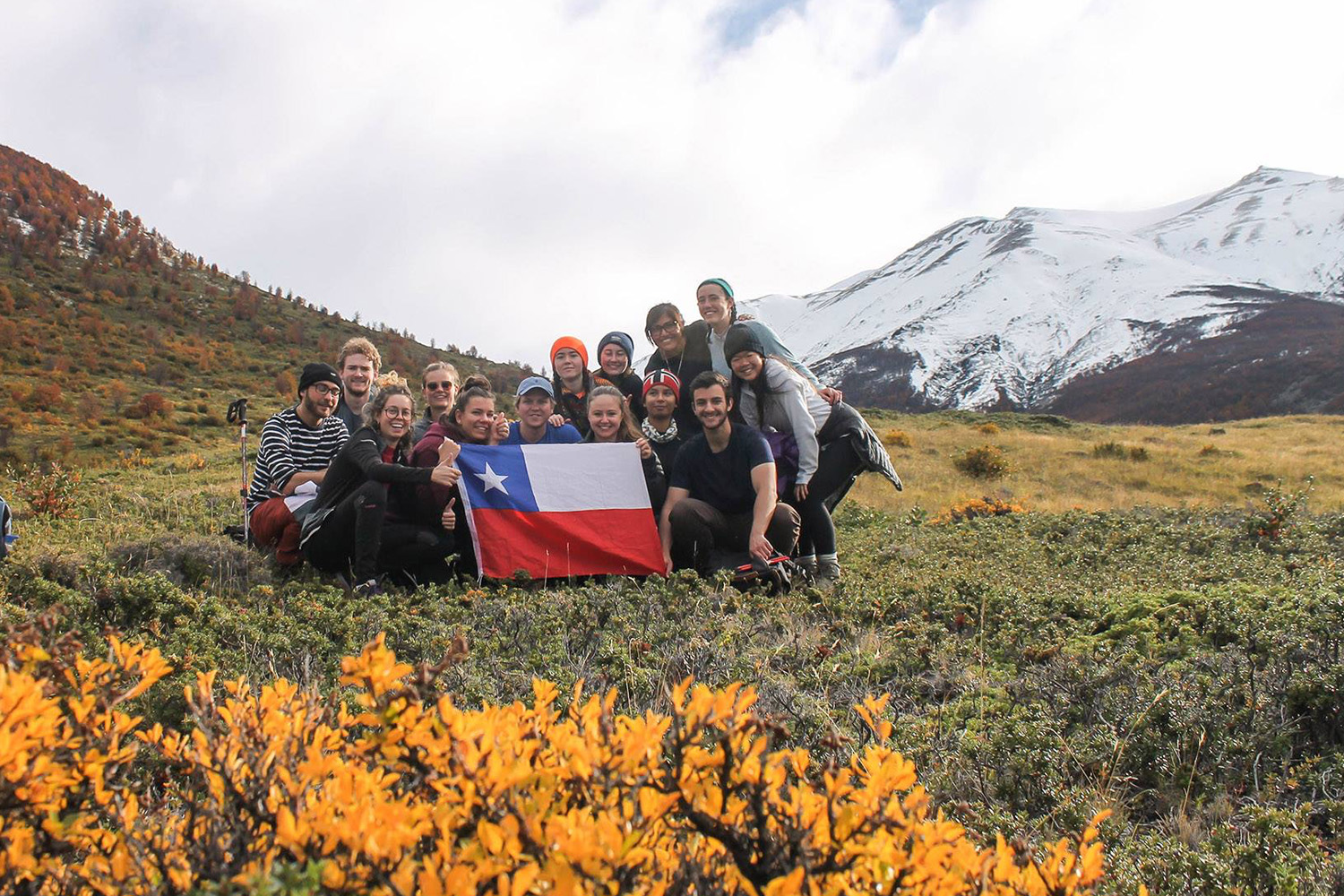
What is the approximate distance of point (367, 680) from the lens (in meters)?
1.11

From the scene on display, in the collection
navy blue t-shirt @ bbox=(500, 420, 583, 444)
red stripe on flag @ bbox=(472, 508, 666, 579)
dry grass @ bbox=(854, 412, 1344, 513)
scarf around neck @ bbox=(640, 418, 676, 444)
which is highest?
navy blue t-shirt @ bbox=(500, 420, 583, 444)

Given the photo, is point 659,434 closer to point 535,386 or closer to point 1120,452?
point 535,386

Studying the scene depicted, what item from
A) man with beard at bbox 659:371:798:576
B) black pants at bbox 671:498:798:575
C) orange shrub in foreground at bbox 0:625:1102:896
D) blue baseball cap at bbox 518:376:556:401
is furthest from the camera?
blue baseball cap at bbox 518:376:556:401

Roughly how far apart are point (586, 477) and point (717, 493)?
3.28 feet

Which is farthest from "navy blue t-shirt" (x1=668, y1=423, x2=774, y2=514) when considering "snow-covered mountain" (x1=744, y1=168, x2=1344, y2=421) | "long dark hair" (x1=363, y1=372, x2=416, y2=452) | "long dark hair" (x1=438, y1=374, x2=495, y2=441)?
"snow-covered mountain" (x1=744, y1=168, x2=1344, y2=421)

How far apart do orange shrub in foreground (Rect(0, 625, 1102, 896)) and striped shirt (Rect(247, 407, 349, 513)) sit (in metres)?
4.64

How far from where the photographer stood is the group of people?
5.18m

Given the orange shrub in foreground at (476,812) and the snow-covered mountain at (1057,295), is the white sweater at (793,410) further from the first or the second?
the snow-covered mountain at (1057,295)

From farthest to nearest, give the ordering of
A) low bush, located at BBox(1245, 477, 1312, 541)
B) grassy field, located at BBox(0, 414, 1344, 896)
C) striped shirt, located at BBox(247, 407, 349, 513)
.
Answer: low bush, located at BBox(1245, 477, 1312, 541)
striped shirt, located at BBox(247, 407, 349, 513)
grassy field, located at BBox(0, 414, 1344, 896)

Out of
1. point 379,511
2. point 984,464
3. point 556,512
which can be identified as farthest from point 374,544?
point 984,464

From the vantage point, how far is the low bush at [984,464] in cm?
1622

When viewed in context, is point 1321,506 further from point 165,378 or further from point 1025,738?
point 165,378

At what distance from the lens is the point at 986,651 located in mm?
3781

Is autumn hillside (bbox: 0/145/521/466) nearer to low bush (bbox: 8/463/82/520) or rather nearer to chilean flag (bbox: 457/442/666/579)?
low bush (bbox: 8/463/82/520)
